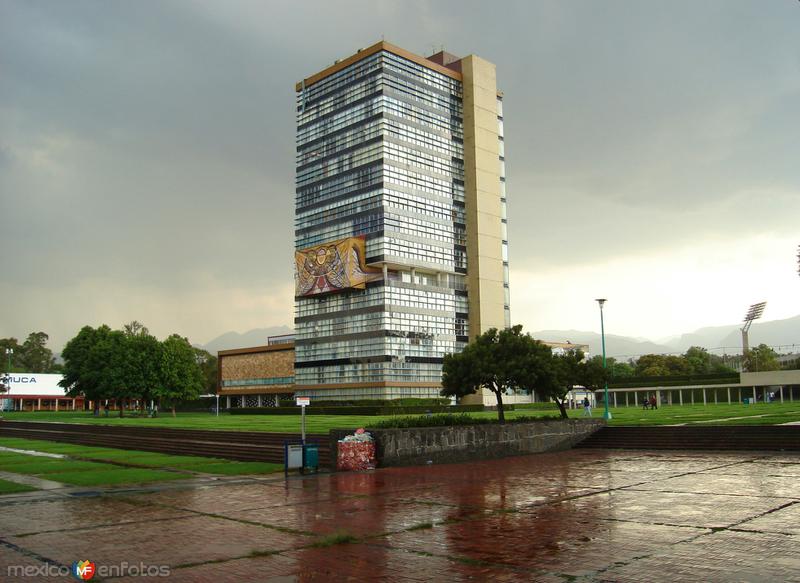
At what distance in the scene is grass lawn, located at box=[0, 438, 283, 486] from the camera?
23.8 metres

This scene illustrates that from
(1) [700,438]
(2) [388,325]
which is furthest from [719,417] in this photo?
(2) [388,325]

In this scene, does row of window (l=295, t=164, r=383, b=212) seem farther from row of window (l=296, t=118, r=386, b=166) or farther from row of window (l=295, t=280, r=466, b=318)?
row of window (l=295, t=280, r=466, b=318)

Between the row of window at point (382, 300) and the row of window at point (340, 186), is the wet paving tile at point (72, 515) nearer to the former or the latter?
the row of window at point (382, 300)

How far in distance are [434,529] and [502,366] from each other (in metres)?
24.7

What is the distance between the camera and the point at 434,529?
1366cm

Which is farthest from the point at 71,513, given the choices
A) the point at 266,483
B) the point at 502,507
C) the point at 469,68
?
the point at 469,68

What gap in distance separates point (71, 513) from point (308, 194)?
112998mm

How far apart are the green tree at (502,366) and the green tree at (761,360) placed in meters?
117

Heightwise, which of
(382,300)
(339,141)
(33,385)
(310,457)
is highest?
(339,141)

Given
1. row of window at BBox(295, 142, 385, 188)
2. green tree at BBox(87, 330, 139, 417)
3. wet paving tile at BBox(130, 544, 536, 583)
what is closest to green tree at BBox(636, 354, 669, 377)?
row of window at BBox(295, 142, 385, 188)

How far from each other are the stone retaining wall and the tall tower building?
72.2 meters
